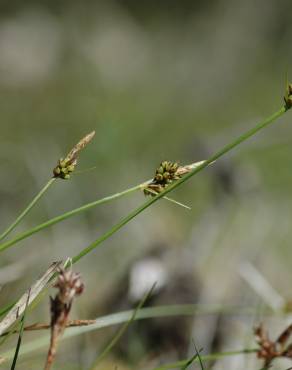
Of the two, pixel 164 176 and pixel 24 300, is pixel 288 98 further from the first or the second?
pixel 24 300

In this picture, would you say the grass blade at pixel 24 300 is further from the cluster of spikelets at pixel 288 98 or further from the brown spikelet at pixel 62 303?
the cluster of spikelets at pixel 288 98

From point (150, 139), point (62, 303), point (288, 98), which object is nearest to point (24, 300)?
point (62, 303)

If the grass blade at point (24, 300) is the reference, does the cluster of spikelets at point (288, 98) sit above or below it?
above

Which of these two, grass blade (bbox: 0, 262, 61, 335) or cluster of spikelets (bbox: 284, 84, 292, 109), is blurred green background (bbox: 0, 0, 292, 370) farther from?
cluster of spikelets (bbox: 284, 84, 292, 109)

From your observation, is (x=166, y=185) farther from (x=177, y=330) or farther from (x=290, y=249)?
(x=290, y=249)

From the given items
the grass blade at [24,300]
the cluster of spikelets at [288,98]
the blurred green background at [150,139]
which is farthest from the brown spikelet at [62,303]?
the blurred green background at [150,139]

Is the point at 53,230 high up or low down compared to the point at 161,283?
up

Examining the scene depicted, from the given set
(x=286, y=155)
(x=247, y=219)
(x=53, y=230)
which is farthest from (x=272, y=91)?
(x=53, y=230)

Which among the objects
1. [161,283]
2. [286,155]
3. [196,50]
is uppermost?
[196,50]
